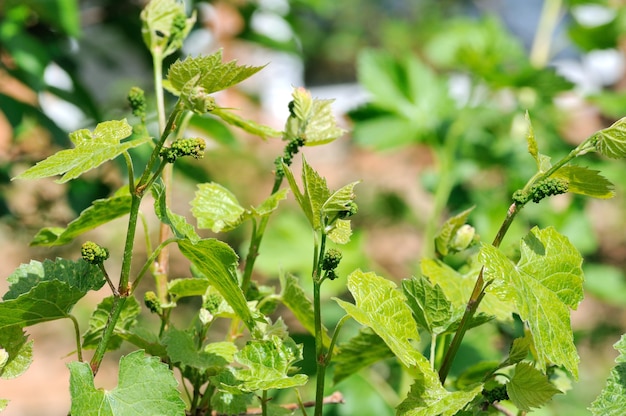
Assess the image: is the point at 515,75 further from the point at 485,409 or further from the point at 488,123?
the point at 485,409

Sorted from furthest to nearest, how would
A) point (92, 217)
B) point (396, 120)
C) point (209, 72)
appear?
point (396, 120), point (92, 217), point (209, 72)

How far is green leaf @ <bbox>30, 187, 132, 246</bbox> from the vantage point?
1.67 feet

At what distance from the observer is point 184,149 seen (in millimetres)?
419

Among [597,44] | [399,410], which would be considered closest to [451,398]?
[399,410]

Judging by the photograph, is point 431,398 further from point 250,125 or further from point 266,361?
point 250,125

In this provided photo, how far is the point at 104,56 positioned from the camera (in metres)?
1.55

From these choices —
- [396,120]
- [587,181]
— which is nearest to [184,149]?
[587,181]

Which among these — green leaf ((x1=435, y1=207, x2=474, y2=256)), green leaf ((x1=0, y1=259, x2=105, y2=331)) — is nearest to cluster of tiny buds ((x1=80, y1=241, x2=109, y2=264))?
green leaf ((x1=0, y1=259, x2=105, y2=331))

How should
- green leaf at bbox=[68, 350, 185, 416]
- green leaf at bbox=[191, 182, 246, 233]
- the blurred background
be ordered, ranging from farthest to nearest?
the blurred background → green leaf at bbox=[191, 182, 246, 233] → green leaf at bbox=[68, 350, 185, 416]

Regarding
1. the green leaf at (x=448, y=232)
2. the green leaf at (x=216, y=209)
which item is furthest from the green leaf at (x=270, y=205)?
the green leaf at (x=448, y=232)

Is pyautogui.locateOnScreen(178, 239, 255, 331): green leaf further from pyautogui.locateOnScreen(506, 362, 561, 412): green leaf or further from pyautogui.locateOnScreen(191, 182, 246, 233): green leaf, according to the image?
pyautogui.locateOnScreen(506, 362, 561, 412): green leaf

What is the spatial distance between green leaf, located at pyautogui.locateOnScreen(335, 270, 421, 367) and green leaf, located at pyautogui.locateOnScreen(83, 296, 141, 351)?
0.16 m

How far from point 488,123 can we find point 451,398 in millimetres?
1444

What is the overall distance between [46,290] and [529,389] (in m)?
0.30
